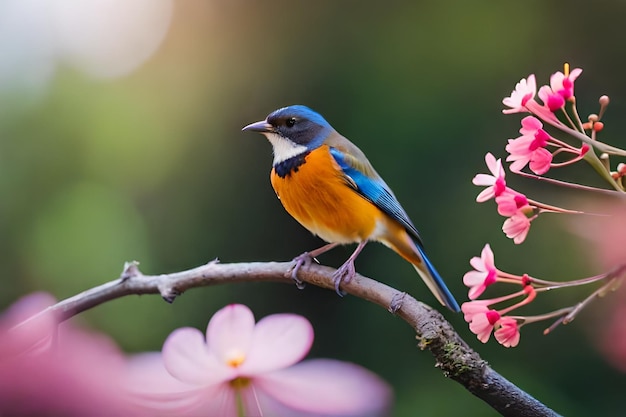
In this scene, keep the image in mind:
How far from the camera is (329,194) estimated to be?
2.23ft

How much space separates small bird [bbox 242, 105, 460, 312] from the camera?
0.68m

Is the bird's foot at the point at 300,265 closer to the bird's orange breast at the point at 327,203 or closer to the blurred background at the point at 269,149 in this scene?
the bird's orange breast at the point at 327,203

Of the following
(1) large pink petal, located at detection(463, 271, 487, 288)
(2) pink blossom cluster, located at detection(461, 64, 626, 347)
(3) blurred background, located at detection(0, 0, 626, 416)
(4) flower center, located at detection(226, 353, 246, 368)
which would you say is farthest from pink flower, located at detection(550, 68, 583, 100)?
(3) blurred background, located at detection(0, 0, 626, 416)

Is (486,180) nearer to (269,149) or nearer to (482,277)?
(482,277)

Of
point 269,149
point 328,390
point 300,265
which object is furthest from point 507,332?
point 269,149

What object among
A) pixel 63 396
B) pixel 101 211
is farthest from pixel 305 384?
pixel 101 211

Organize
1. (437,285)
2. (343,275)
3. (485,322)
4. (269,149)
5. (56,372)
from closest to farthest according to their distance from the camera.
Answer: (56,372), (485,322), (343,275), (437,285), (269,149)

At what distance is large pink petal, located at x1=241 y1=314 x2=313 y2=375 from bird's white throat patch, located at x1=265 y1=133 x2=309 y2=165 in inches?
17.4

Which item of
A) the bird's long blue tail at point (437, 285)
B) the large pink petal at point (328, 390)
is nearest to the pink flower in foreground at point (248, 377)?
the large pink petal at point (328, 390)

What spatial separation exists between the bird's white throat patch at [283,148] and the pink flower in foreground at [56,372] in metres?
0.48

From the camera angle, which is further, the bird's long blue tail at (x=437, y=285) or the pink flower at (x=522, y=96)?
the bird's long blue tail at (x=437, y=285)

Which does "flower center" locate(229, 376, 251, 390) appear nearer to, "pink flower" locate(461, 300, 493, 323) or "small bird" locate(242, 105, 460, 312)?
"pink flower" locate(461, 300, 493, 323)

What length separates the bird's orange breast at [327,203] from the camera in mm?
676

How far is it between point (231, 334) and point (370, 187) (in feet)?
1.48
